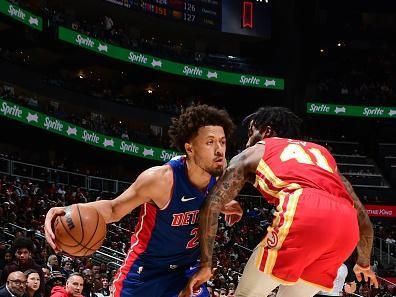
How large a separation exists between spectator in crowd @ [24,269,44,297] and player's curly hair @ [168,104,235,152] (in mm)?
4046

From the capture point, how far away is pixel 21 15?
74.6ft

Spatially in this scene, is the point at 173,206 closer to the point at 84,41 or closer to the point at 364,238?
the point at 364,238

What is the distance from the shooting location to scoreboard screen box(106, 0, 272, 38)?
29469 millimetres

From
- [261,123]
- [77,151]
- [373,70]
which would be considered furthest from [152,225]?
[373,70]

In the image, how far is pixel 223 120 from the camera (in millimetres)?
4277

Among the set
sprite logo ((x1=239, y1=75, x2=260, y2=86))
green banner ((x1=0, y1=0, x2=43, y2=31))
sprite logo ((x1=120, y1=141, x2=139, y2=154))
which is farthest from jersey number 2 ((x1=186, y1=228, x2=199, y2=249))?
sprite logo ((x1=239, y1=75, x2=260, y2=86))

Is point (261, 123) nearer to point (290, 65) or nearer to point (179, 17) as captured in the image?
point (179, 17)

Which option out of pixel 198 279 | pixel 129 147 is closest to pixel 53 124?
pixel 129 147

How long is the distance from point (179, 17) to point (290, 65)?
613cm

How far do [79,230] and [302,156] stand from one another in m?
1.40

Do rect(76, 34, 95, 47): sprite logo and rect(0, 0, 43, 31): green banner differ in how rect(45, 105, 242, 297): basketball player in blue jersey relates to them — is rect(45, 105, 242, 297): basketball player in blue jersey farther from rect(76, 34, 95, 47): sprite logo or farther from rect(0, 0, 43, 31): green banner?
rect(76, 34, 95, 47): sprite logo

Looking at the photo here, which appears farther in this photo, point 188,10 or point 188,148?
point 188,10

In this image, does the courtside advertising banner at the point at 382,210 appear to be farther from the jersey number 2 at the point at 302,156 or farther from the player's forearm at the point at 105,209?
the player's forearm at the point at 105,209

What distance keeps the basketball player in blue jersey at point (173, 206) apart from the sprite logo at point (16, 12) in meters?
19.4
